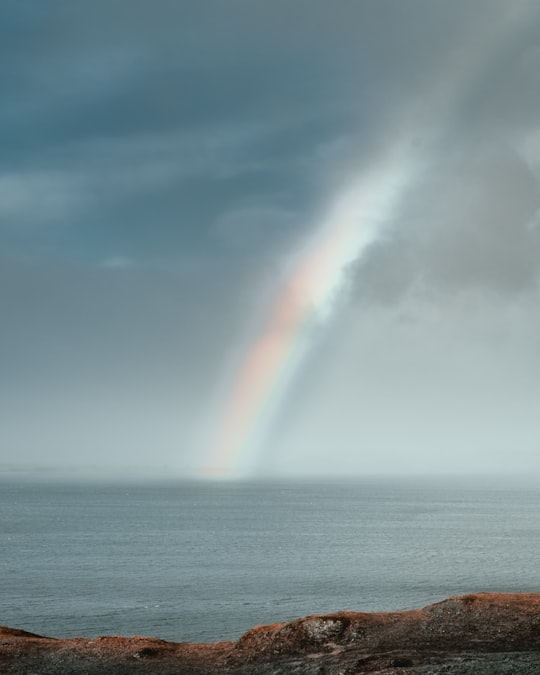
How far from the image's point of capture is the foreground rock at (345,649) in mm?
25719

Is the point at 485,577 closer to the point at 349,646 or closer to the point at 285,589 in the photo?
the point at 285,589

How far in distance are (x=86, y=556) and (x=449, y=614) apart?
348 ft

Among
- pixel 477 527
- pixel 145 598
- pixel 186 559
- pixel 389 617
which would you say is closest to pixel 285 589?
pixel 145 598

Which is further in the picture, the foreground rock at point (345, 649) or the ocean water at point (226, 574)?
the ocean water at point (226, 574)

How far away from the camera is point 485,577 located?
10312cm

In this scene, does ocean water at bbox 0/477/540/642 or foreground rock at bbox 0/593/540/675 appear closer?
foreground rock at bbox 0/593/540/675

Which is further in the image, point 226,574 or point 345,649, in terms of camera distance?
point 226,574

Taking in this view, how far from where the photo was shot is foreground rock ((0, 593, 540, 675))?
25719 mm

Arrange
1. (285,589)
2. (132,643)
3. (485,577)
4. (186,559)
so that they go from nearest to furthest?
(132,643) → (285,589) → (485,577) → (186,559)

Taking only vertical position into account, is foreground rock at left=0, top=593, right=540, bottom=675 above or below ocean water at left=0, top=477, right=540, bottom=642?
above

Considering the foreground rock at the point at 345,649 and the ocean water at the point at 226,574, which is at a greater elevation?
the foreground rock at the point at 345,649

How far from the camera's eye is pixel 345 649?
27703 millimetres

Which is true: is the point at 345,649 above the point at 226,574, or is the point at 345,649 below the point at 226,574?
above

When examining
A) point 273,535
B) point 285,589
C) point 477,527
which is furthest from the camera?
point 477,527
